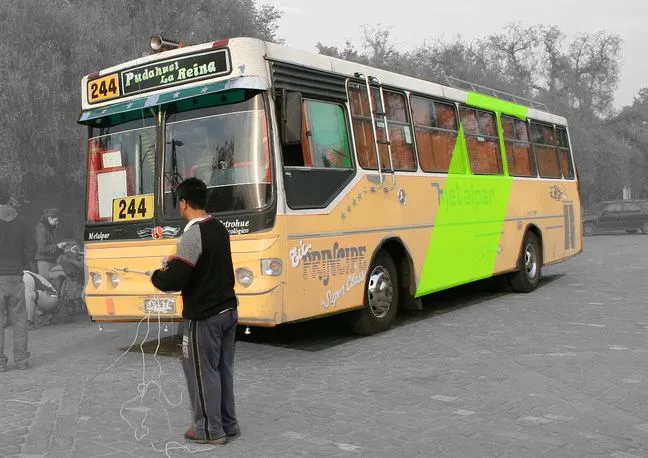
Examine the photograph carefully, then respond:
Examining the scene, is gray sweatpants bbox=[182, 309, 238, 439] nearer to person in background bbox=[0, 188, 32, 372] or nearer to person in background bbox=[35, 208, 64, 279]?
person in background bbox=[0, 188, 32, 372]

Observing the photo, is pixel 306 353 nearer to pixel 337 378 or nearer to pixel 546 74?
pixel 337 378

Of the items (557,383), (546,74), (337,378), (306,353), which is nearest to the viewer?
(557,383)

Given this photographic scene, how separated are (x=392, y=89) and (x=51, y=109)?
11.4 m

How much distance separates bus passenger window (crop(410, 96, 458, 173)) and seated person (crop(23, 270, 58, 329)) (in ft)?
19.9

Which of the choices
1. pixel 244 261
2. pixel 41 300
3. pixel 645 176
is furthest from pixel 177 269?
pixel 645 176

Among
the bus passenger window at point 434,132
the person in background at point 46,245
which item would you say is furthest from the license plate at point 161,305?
the person in background at point 46,245

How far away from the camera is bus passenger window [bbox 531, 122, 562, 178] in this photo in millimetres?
13891

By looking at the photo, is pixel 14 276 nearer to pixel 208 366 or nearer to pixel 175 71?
pixel 175 71

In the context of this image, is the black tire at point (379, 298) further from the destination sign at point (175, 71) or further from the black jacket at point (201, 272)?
the black jacket at point (201, 272)

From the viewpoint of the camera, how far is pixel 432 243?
10.1 metres

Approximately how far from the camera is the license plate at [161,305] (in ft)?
25.2

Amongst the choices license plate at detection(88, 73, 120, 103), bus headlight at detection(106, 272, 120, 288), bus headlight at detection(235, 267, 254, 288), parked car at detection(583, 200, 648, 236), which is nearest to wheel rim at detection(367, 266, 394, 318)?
bus headlight at detection(235, 267, 254, 288)

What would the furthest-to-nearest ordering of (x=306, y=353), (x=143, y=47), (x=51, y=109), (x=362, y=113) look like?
1. (x=143, y=47)
2. (x=51, y=109)
3. (x=362, y=113)
4. (x=306, y=353)

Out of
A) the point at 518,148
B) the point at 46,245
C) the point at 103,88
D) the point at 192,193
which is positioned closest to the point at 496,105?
the point at 518,148
